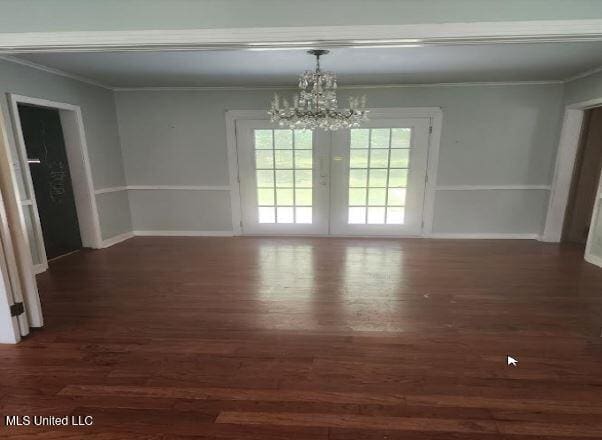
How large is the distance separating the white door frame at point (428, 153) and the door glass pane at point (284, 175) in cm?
32

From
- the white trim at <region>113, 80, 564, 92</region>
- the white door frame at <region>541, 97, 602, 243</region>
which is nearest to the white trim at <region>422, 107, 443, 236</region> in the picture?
the white trim at <region>113, 80, 564, 92</region>

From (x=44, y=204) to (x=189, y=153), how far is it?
1.90 meters

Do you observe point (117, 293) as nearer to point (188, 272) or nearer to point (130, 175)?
point (188, 272)

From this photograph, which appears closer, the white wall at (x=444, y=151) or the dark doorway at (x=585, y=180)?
the dark doorway at (x=585, y=180)

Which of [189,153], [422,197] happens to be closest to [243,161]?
[189,153]

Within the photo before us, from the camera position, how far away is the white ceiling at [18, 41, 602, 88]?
2791 mm

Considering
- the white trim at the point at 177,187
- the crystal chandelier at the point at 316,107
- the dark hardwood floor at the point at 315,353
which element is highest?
the crystal chandelier at the point at 316,107

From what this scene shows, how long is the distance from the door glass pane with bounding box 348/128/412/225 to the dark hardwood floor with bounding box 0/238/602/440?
48.9 inches

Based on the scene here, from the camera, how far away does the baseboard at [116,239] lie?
4.29 metres

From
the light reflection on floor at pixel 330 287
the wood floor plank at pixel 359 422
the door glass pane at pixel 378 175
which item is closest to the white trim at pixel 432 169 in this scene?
the door glass pane at pixel 378 175

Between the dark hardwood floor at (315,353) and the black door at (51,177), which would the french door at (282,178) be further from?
the black door at (51,177)

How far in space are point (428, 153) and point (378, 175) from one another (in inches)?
30.3

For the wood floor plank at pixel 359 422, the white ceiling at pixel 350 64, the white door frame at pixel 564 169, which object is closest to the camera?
the wood floor plank at pixel 359 422

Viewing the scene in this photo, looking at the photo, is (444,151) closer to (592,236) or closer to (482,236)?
(482,236)
